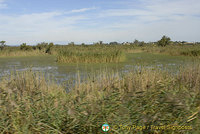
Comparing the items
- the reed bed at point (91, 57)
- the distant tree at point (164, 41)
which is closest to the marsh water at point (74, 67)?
the reed bed at point (91, 57)

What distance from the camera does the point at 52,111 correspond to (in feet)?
7.63

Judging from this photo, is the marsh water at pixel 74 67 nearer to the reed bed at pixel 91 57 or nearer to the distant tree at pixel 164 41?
the reed bed at pixel 91 57

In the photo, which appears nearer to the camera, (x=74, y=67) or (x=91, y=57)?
(x=74, y=67)

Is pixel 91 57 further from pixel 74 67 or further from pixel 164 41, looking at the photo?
pixel 164 41

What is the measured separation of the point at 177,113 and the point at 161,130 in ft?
0.86

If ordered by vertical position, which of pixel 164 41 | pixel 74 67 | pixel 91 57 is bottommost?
pixel 74 67

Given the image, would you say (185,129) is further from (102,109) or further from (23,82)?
(23,82)

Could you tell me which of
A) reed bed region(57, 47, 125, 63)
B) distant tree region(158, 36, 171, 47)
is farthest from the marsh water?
distant tree region(158, 36, 171, 47)

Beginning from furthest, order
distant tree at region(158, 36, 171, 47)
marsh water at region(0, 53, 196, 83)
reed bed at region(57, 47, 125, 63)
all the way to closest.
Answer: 1. distant tree at region(158, 36, 171, 47)
2. reed bed at region(57, 47, 125, 63)
3. marsh water at region(0, 53, 196, 83)

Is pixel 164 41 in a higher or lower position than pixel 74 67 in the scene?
higher

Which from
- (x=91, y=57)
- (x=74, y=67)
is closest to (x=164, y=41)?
(x=91, y=57)

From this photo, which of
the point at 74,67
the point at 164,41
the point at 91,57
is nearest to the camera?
the point at 74,67

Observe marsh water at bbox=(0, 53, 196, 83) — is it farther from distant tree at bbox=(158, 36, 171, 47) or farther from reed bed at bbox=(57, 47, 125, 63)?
distant tree at bbox=(158, 36, 171, 47)

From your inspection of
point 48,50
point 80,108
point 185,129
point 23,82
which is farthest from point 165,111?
point 48,50
